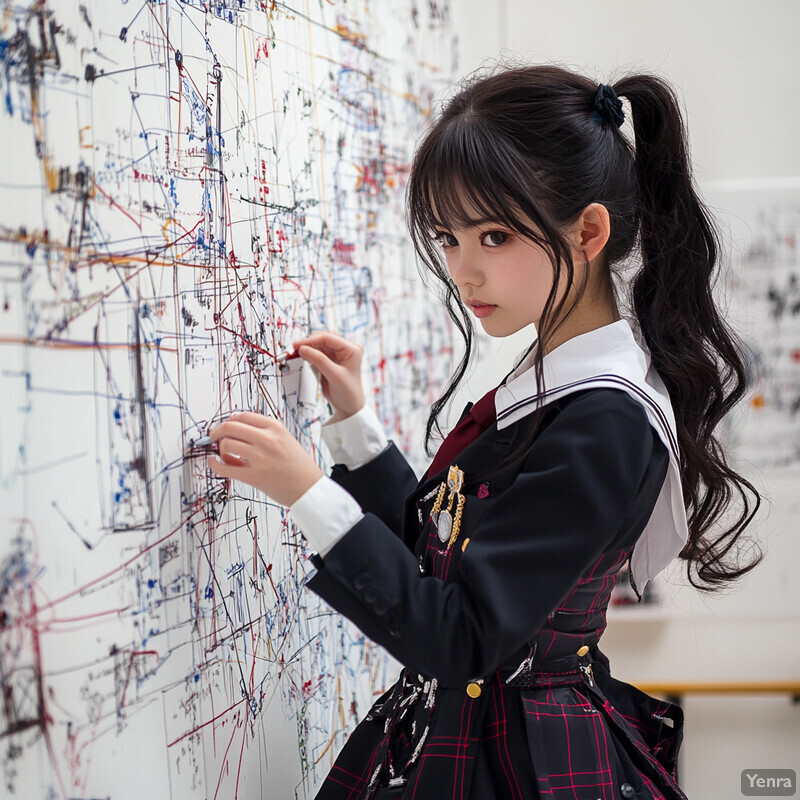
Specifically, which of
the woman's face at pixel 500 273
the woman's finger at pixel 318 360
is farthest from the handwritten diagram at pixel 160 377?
the woman's face at pixel 500 273

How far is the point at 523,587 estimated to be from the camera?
77cm

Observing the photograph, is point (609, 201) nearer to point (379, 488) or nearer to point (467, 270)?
point (467, 270)

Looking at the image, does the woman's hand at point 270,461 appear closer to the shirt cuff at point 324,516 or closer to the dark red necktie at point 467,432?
the shirt cuff at point 324,516

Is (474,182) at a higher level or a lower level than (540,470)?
higher

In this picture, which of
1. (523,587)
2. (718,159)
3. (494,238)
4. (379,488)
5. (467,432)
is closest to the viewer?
(523,587)

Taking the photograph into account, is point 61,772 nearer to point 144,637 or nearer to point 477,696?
point 144,637

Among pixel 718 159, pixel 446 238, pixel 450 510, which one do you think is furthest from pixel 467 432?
pixel 718 159

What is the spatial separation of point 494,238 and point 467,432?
227mm

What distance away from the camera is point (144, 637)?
0.77 m

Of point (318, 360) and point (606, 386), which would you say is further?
point (318, 360)

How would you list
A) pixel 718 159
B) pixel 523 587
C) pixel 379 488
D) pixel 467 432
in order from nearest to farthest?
1. pixel 523 587
2. pixel 467 432
3. pixel 379 488
4. pixel 718 159

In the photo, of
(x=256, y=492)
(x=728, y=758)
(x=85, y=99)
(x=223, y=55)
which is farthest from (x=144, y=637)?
(x=728, y=758)

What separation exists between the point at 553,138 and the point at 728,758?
6.10 ft

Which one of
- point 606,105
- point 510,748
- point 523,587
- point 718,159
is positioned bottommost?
point 510,748
